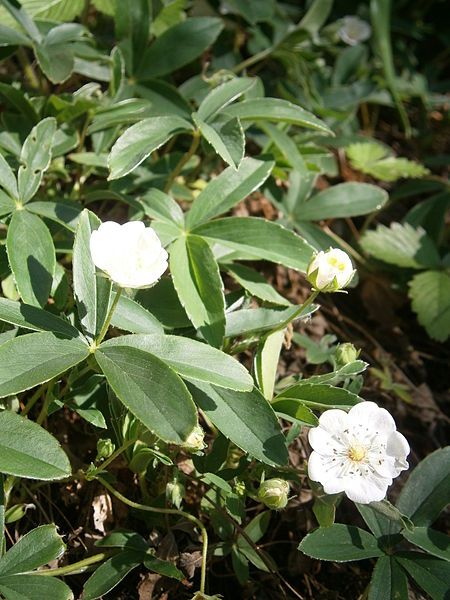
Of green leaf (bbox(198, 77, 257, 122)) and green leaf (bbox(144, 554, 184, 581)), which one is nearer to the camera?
green leaf (bbox(144, 554, 184, 581))

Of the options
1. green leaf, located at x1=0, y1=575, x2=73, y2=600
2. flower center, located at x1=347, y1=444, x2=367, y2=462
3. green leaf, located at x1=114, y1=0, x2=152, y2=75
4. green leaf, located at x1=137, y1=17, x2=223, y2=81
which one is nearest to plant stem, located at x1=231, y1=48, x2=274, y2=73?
green leaf, located at x1=137, y1=17, x2=223, y2=81

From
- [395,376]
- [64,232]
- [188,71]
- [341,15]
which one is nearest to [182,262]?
[64,232]

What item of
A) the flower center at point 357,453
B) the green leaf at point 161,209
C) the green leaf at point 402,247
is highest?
the green leaf at point 161,209

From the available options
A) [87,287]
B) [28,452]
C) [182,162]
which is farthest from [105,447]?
[182,162]

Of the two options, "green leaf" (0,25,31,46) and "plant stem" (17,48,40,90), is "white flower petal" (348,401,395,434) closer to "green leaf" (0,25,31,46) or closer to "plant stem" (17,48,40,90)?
"green leaf" (0,25,31,46)

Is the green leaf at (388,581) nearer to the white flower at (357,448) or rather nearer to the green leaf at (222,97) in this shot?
the white flower at (357,448)

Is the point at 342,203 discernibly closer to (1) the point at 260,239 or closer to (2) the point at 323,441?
(1) the point at 260,239

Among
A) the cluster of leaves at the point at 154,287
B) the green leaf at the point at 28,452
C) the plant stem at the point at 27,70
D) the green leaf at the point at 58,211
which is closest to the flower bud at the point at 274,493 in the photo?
the cluster of leaves at the point at 154,287
